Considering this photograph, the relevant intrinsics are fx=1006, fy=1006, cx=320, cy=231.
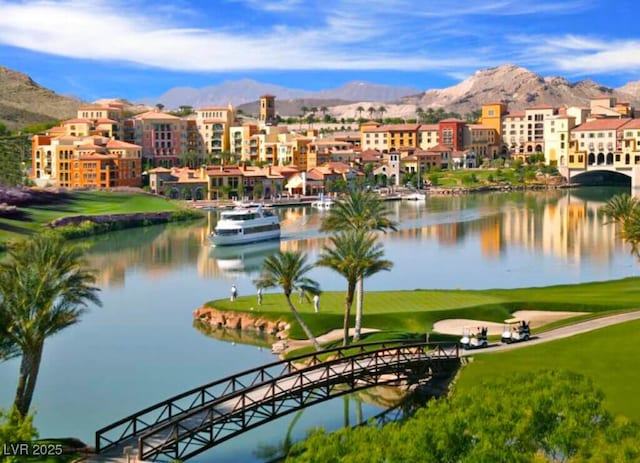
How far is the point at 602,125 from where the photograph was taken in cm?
16325

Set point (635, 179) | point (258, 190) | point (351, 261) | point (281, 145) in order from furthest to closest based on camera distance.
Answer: point (281, 145) → point (635, 179) → point (258, 190) → point (351, 261)

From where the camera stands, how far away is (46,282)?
26594 mm

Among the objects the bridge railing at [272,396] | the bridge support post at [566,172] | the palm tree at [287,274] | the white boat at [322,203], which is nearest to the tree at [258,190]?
the white boat at [322,203]

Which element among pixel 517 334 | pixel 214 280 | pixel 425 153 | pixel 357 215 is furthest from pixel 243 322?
pixel 425 153

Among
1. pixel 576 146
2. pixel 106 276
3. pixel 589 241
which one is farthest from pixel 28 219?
pixel 576 146

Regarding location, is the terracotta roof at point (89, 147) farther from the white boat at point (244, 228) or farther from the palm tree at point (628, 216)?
the palm tree at point (628, 216)

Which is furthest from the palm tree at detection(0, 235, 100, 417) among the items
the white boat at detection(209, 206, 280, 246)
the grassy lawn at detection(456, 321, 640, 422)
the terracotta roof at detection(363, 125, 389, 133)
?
the terracotta roof at detection(363, 125, 389, 133)

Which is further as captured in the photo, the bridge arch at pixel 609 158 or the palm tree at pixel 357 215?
the bridge arch at pixel 609 158

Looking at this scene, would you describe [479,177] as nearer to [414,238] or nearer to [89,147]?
[89,147]

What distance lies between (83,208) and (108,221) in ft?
27.0

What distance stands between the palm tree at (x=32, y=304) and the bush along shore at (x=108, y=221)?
53251mm

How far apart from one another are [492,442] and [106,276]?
46511mm

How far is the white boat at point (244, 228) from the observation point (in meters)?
79.4

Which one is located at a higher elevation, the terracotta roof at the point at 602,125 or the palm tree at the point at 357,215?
the terracotta roof at the point at 602,125
